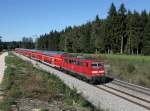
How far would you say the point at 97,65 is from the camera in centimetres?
3002

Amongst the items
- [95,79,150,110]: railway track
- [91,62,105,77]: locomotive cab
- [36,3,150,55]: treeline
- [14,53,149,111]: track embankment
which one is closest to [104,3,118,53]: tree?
[36,3,150,55]: treeline

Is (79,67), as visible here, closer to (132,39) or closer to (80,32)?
(132,39)

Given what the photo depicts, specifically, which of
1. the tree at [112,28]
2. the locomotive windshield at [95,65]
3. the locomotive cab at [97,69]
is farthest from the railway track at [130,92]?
the tree at [112,28]

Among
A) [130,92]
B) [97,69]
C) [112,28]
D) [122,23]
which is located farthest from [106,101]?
[122,23]

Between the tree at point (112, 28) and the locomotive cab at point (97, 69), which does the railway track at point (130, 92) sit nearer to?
the locomotive cab at point (97, 69)

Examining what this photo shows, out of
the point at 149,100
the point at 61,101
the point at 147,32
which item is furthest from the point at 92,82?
the point at 147,32

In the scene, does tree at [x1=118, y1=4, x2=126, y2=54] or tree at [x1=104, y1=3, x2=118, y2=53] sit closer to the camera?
tree at [x1=104, y1=3, x2=118, y2=53]

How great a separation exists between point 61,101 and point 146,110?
15.7 ft

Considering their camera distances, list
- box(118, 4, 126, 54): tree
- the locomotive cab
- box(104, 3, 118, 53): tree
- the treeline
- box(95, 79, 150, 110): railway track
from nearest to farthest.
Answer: box(95, 79, 150, 110): railway track
the locomotive cab
the treeline
box(104, 3, 118, 53): tree
box(118, 4, 126, 54): tree

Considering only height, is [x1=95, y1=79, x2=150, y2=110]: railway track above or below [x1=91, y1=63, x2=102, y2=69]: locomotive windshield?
below

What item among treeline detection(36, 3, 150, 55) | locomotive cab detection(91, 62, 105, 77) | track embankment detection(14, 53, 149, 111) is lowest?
track embankment detection(14, 53, 149, 111)

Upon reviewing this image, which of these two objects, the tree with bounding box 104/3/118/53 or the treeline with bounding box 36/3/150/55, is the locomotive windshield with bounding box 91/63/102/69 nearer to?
the treeline with bounding box 36/3/150/55

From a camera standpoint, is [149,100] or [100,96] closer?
[149,100]

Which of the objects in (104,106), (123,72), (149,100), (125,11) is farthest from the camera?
(125,11)
